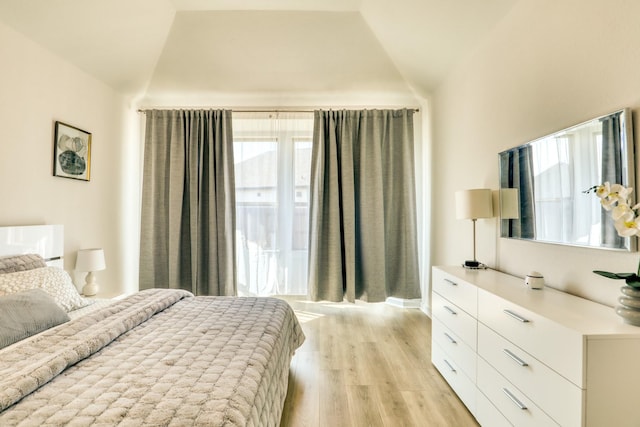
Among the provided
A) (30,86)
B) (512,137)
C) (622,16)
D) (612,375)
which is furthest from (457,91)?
(30,86)

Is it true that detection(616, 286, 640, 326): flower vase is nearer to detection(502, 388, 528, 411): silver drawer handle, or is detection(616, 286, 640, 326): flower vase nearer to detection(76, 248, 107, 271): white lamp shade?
detection(502, 388, 528, 411): silver drawer handle

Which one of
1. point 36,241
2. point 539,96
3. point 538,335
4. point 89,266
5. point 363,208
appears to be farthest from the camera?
point 363,208

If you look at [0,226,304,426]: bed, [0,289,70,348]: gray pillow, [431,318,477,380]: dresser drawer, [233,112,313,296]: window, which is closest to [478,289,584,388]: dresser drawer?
[431,318,477,380]: dresser drawer

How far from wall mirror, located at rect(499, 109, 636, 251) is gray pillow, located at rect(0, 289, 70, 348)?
270cm

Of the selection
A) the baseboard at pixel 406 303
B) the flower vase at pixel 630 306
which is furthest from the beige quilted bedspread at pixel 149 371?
the baseboard at pixel 406 303

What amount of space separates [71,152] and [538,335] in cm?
363

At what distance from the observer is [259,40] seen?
9.85ft

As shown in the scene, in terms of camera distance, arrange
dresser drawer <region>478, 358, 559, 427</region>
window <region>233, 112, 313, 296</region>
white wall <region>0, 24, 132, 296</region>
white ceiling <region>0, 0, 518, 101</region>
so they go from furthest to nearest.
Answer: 1. window <region>233, 112, 313, 296</region>
2. white ceiling <region>0, 0, 518, 101</region>
3. white wall <region>0, 24, 132, 296</region>
4. dresser drawer <region>478, 358, 559, 427</region>

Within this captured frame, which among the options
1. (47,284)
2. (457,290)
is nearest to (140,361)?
(47,284)

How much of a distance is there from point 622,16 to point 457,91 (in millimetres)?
1587

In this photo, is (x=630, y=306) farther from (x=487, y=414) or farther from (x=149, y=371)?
(x=149, y=371)

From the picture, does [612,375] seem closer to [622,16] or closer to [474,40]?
[622,16]

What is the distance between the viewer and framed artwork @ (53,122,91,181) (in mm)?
2637

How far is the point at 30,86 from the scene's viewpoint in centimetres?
241
